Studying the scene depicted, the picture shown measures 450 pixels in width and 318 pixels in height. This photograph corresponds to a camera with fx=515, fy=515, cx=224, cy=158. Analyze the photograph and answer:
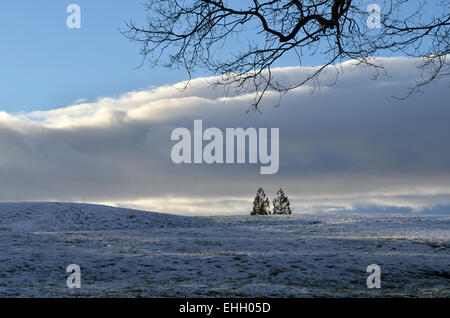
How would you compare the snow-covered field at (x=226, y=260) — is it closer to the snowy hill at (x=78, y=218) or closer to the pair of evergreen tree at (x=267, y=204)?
the snowy hill at (x=78, y=218)

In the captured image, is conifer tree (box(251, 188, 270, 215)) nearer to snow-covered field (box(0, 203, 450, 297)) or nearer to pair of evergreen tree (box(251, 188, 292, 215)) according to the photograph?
pair of evergreen tree (box(251, 188, 292, 215))

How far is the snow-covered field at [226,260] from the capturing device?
1374cm

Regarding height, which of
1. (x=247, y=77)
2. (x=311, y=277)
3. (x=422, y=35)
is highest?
(x=422, y=35)

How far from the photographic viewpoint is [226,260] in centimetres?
1783

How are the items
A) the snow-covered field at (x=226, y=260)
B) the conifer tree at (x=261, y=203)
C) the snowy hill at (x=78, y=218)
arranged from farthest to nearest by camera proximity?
the conifer tree at (x=261, y=203) → the snowy hill at (x=78, y=218) → the snow-covered field at (x=226, y=260)

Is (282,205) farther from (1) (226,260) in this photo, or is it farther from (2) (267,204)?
(1) (226,260)

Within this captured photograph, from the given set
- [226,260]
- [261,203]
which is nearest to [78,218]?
[226,260]

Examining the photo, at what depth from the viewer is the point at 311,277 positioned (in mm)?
16016

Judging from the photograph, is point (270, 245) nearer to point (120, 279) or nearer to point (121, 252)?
point (121, 252)

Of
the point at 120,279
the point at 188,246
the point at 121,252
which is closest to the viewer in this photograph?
the point at 120,279

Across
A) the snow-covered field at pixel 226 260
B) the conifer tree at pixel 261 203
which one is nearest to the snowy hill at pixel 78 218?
the snow-covered field at pixel 226 260
